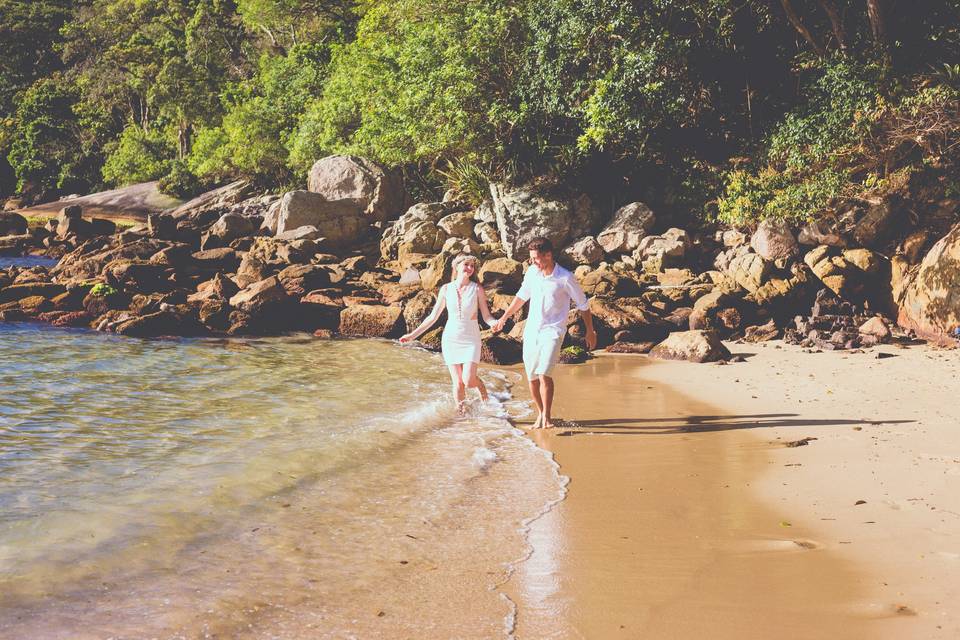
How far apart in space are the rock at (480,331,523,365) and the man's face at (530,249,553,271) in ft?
14.7

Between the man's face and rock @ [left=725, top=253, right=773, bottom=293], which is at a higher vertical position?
the man's face

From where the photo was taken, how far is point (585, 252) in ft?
59.0

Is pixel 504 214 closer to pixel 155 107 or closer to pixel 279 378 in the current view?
pixel 279 378

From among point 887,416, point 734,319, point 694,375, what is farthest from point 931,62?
point 887,416

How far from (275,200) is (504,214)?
11.0m

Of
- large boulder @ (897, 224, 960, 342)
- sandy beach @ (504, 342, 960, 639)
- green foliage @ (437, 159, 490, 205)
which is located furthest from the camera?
green foliage @ (437, 159, 490, 205)

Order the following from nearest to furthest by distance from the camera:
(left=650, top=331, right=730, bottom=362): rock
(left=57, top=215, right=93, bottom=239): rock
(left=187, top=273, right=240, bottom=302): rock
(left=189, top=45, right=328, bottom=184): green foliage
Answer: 1. (left=650, top=331, right=730, bottom=362): rock
2. (left=187, top=273, right=240, bottom=302): rock
3. (left=57, top=215, right=93, bottom=239): rock
4. (left=189, top=45, right=328, bottom=184): green foliage

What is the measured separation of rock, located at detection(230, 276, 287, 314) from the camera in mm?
14828

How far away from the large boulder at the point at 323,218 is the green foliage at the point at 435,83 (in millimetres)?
1951

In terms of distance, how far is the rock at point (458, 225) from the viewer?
20.4 meters

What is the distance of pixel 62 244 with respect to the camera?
26.9 metres

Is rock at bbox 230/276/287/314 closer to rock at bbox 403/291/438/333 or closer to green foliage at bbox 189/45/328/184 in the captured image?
rock at bbox 403/291/438/333

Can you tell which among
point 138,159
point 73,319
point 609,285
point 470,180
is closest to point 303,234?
point 470,180

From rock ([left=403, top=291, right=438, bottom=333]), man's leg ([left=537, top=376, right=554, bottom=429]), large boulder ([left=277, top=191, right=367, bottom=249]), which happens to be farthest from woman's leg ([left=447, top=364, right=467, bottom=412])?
large boulder ([left=277, top=191, right=367, bottom=249])
